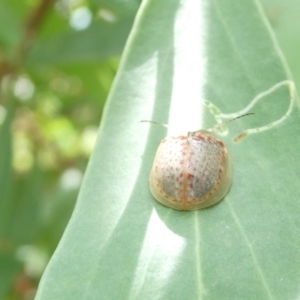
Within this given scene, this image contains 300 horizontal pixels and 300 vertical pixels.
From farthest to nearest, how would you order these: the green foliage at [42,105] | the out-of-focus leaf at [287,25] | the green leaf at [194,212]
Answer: the green foliage at [42,105], the out-of-focus leaf at [287,25], the green leaf at [194,212]

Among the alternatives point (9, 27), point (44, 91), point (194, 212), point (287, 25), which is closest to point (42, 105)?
point (44, 91)

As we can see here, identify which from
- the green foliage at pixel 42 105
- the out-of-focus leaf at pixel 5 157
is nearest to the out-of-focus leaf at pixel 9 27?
the green foliage at pixel 42 105

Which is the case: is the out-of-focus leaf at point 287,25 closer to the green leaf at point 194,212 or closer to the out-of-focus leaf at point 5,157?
Result: the green leaf at point 194,212

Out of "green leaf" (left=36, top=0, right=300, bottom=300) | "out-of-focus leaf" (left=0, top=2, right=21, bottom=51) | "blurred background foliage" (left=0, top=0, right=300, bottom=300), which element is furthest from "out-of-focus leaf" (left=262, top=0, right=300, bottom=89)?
"out-of-focus leaf" (left=0, top=2, right=21, bottom=51)

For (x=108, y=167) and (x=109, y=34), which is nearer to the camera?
(x=108, y=167)

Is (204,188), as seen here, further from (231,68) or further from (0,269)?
(0,269)

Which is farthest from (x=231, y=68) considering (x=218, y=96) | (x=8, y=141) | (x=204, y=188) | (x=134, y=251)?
(x=8, y=141)
